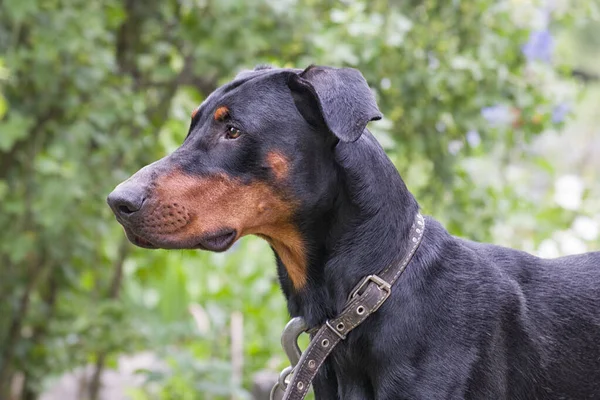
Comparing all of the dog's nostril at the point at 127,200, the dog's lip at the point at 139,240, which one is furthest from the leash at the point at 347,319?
the dog's nostril at the point at 127,200

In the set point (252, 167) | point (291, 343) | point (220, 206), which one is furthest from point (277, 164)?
point (291, 343)

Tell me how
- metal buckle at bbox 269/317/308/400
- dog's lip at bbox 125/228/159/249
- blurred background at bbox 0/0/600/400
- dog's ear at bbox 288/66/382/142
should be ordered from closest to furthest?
1. dog's ear at bbox 288/66/382/142
2. dog's lip at bbox 125/228/159/249
3. metal buckle at bbox 269/317/308/400
4. blurred background at bbox 0/0/600/400

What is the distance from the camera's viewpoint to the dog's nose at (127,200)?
2748 millimetres

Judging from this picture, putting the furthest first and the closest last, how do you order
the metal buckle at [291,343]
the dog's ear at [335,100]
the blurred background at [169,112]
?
1. the blurred background at [169,112]
2. the metal buckle at [291,343]
3. the dog's ear at [335,100]

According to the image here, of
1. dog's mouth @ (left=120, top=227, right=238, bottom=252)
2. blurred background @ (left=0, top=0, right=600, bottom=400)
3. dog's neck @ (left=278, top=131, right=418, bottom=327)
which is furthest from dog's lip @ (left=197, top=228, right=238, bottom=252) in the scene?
blurred background @ (left=0, top=0, right=600, bottom=400)

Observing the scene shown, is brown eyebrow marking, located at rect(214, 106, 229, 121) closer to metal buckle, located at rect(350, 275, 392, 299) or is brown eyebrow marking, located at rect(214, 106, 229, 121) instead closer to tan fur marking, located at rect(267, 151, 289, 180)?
tan fur marking, located at rect(267, 151, 289, 180)

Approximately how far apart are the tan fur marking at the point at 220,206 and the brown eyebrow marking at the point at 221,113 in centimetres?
21

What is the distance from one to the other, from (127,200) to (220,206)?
29 cm

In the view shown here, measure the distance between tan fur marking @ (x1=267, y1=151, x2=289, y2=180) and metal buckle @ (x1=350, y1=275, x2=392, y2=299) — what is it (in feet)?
1.38

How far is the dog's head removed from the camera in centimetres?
278

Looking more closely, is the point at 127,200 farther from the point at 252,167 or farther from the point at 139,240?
the point at 252,167

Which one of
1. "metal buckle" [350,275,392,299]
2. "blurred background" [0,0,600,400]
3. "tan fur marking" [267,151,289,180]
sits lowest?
"metal buckle" [350,275,392,299]

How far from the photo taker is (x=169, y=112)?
5844 millimetres

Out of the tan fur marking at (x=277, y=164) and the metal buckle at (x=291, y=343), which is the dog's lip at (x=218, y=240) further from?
the metal buckle at (x=291, y=343)
